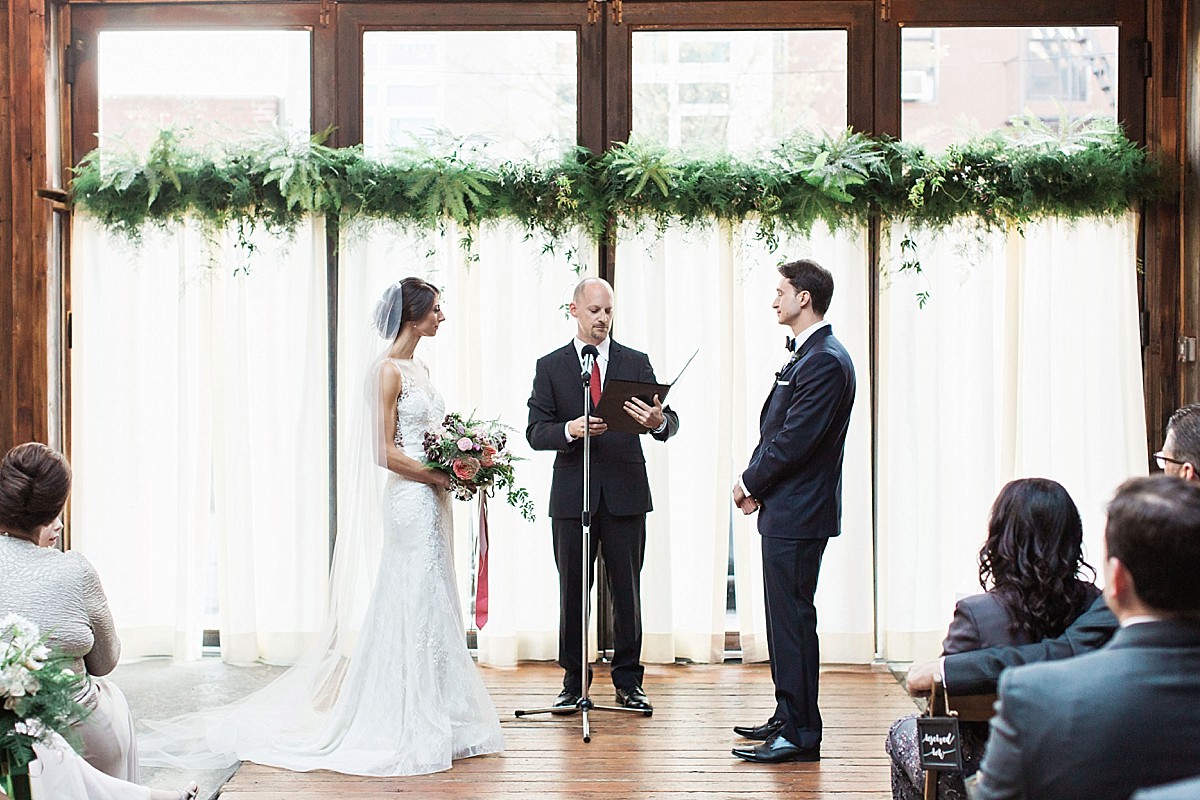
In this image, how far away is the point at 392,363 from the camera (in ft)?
14.3

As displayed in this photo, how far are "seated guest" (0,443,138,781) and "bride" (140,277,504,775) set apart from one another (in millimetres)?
1080

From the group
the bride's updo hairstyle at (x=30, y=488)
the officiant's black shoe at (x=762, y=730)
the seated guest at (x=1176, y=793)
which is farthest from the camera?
the officiant's black shoe at (x=762, y=730)

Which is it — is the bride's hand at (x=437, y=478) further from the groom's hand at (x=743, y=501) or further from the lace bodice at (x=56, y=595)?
the lace bodice at (x=56, y=595)

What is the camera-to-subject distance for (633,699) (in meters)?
4.68

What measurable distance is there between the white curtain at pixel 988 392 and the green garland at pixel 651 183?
19 cm

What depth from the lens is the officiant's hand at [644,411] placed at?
434 cm

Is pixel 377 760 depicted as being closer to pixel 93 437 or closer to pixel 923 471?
pixel 93 437

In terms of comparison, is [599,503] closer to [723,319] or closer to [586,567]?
[586,567]

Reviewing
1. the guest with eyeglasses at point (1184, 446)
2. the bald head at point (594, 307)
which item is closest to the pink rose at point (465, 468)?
the bald head at point (594, 307)

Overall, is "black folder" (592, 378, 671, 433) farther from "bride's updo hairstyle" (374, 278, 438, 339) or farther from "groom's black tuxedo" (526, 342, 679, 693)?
"bride's updo hairstyle" (374, 278, 438, 339)

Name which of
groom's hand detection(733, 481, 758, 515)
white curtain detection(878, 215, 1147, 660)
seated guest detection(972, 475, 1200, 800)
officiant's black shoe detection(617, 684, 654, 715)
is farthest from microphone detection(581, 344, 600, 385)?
seated guest detection(972, 475, 1200, 800)

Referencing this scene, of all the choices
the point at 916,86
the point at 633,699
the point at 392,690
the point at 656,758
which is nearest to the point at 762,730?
the point at 656,758

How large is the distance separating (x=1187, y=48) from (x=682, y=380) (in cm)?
270

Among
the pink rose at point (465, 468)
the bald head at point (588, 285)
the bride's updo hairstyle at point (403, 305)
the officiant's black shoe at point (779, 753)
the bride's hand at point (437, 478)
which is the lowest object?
the officiant's black shoe at point (779, 753)
